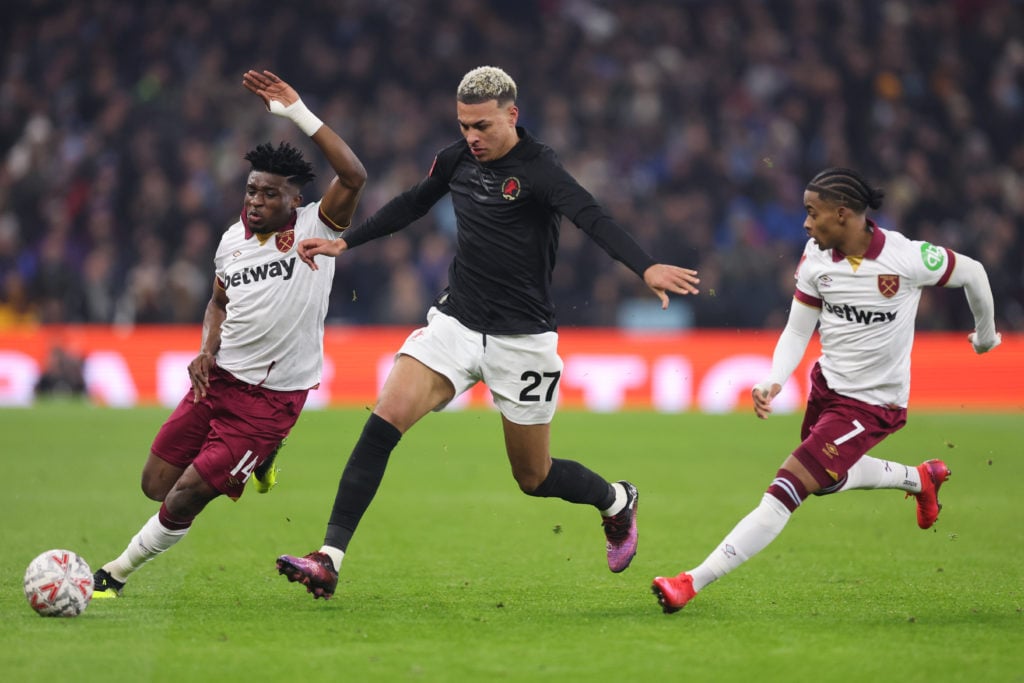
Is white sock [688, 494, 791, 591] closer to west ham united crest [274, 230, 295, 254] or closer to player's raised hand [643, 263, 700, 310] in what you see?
player's raised hand [643, 263, 700, 310]

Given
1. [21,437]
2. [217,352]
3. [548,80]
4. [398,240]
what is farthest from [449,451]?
[548,80]

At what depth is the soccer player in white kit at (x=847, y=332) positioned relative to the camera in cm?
674

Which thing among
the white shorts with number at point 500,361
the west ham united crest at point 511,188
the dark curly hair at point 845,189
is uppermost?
the dark curly hair at point 845,189

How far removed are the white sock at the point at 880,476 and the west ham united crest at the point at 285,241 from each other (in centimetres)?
320

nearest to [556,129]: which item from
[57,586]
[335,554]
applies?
[335,554]

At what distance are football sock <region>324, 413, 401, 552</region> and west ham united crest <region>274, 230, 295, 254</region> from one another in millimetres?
1169

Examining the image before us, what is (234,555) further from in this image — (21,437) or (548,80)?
(548,80)

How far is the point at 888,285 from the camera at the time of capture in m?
6.94

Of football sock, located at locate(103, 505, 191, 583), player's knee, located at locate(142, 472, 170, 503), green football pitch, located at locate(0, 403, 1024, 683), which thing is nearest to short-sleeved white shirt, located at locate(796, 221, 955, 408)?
green football pitch, located at locate(0, 403, 1024, 683)

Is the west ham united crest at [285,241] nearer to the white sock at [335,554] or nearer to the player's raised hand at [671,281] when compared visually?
the white sock at [335,554]

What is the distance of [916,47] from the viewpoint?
23719 millimetres

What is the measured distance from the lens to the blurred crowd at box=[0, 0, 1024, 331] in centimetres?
1931

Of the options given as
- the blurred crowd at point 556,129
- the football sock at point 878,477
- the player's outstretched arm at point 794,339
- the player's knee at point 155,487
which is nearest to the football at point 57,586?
the player's knee at point 155,487

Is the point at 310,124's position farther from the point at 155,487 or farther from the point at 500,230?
the point at 155,487
